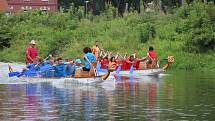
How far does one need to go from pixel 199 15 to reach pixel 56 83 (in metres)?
22.1

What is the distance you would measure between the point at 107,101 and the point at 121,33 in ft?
113

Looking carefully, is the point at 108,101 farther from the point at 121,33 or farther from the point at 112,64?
the point at 121,33

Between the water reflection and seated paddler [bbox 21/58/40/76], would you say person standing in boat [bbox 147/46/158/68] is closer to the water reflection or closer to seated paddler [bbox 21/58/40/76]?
the water reflection

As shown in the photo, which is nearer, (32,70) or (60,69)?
(60,69)

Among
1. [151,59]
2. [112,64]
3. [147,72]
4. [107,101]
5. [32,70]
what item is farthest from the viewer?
[151,59]

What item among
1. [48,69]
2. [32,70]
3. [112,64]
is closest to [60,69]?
[48,69]

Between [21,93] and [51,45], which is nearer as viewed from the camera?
[21,93]

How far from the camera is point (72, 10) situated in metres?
67.3

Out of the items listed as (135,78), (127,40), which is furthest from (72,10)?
(135,78)

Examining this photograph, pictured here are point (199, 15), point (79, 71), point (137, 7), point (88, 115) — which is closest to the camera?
point (88, 115)

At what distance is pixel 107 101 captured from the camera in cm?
2200

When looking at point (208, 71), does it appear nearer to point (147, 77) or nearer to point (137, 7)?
point (147, 77)

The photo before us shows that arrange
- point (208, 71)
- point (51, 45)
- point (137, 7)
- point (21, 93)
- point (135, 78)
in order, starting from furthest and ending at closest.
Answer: point (137, 7)
point (51, 45)
point (208, 71)
point (135, 78)
point (21, 93)

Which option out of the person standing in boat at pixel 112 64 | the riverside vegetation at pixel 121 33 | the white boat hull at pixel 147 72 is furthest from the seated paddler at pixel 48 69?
the riverside vegetation at pixel 121 33
